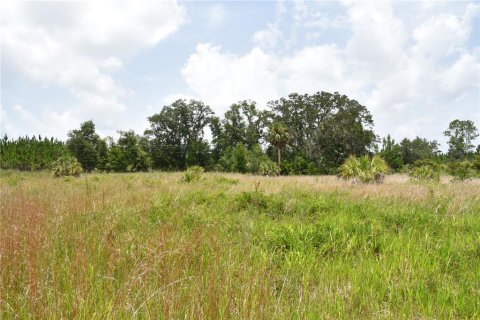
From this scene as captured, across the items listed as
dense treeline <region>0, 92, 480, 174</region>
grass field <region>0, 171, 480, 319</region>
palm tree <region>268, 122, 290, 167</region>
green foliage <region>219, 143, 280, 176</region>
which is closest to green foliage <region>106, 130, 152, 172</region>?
dense treeline <region>0, 92, 480, 174</region>

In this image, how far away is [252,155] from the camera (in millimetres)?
47688

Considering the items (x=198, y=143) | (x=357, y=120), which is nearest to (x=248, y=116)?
(x=198, y=143)

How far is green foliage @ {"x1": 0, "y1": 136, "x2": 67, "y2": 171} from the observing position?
5591 cm

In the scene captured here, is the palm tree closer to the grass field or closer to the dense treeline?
the dense treeline

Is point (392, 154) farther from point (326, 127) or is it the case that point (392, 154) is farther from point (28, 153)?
point (28, 153)

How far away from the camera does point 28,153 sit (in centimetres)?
5953

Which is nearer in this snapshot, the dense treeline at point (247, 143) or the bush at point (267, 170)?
the bush at point (267, 170)

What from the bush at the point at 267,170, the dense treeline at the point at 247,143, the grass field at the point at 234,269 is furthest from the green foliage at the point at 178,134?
the grass field at the point at 234,269

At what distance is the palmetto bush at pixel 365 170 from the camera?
16.7 meters

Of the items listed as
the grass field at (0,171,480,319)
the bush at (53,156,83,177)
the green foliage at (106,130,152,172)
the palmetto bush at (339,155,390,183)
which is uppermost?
the green foliage at (106,130,152,172)

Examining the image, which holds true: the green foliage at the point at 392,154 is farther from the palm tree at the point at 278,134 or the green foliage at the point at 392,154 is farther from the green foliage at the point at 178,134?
the green foliage at the point at 178,134

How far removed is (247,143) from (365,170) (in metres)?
41.2

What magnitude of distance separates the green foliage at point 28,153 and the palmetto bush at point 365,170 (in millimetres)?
49512

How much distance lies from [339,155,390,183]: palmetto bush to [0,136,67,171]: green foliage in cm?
4951
